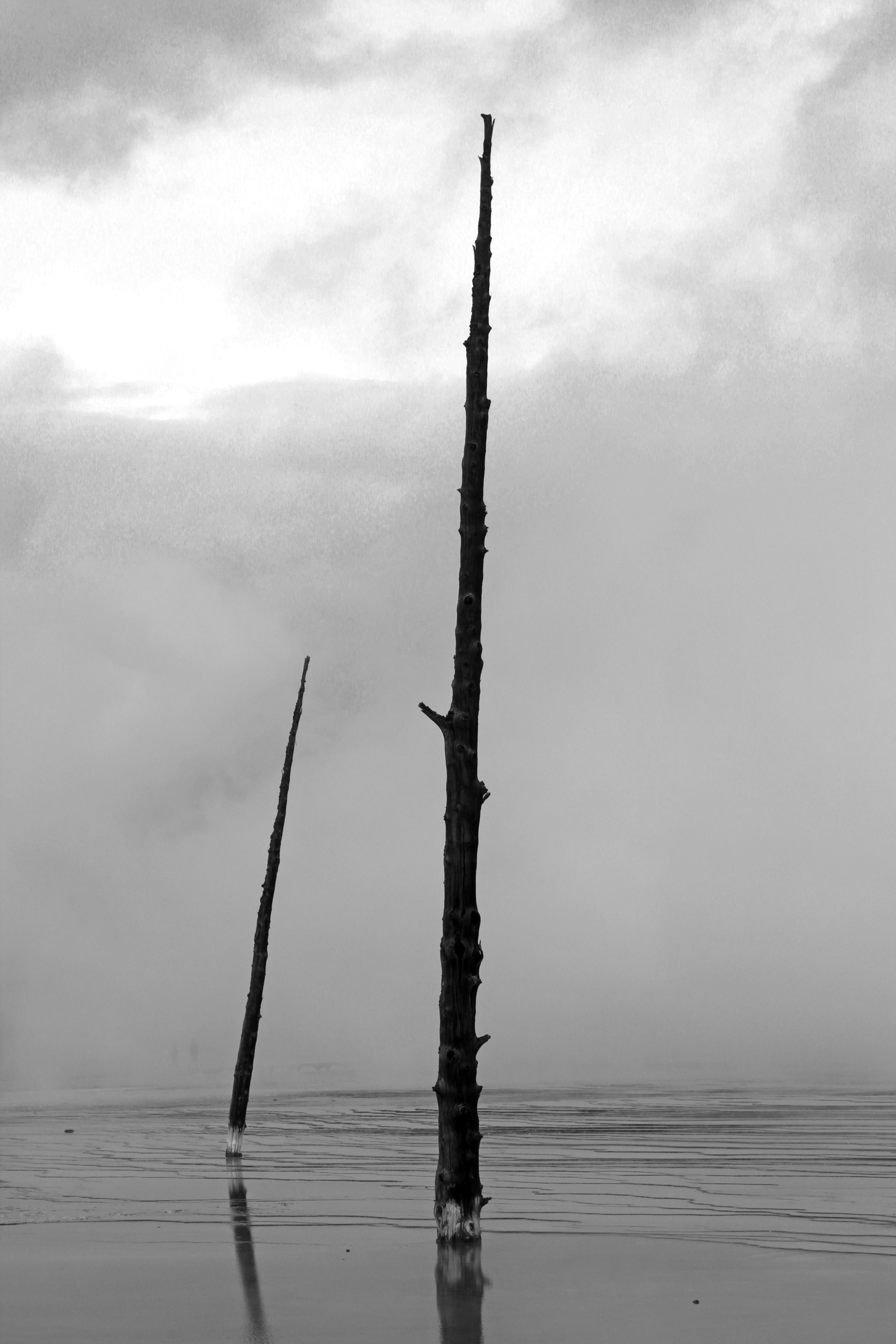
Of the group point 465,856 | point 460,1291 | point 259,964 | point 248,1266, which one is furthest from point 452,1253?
point 259,964

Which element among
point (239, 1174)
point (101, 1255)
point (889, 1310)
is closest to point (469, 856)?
point (101, 1255)

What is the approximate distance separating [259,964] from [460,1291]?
20.6 m

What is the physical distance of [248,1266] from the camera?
40.2 feet

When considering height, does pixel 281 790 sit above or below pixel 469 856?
above

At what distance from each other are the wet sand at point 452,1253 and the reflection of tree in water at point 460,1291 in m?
0.03

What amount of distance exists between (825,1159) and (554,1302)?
2229 centimetres

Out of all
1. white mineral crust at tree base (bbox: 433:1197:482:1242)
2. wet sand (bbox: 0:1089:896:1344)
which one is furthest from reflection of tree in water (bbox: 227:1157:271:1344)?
white mineral crust at tree base (bbox: 433:1197:482:1242)

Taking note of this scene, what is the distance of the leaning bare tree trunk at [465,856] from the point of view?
44.9 ft

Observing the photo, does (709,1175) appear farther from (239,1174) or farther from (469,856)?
(469,856)

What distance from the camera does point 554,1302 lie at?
10102mm

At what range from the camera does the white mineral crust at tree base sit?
13.5 m

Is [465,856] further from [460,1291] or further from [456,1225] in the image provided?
[460,1291]

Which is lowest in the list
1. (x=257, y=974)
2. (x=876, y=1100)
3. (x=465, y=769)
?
(x=876, y=1100)

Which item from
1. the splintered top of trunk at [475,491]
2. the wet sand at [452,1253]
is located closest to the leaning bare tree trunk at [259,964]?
the wet sand at [452,1253]
